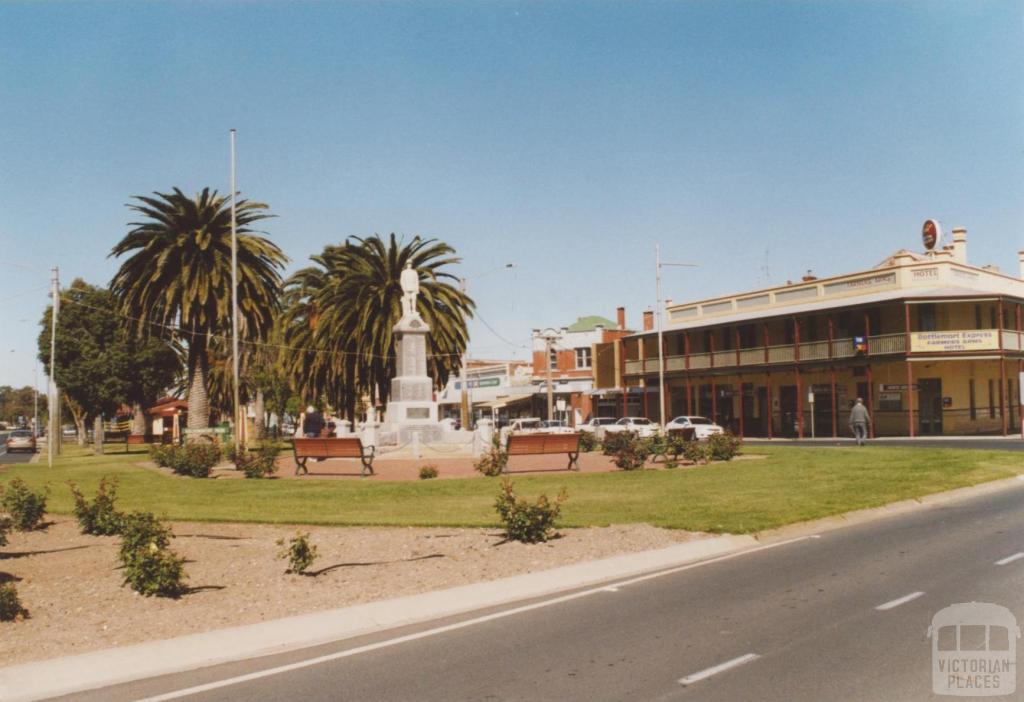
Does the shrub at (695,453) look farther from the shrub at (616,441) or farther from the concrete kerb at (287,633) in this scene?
the concrete kerb at (287,633)

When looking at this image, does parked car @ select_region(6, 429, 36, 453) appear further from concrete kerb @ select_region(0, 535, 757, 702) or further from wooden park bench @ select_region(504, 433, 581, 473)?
concrete kerb @ select_region(0, 535, 757, 702)

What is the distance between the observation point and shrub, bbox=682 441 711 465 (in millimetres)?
24250

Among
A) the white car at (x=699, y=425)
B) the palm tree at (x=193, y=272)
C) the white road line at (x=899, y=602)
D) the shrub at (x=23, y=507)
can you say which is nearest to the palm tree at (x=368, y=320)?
the palm tree at (x=193, y=272)

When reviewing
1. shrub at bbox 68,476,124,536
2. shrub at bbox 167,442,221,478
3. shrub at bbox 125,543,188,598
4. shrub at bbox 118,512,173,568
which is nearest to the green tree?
shrub at bbox 167,442,221,478

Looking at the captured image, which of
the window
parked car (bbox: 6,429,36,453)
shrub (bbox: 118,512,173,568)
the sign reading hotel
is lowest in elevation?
parked car (bbox: 6,429,36,453)

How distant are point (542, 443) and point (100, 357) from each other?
3680 centimetres

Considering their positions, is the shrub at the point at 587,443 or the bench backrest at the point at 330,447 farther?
the shrub at the point at 587,443

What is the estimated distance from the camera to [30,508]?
1443 centimetres

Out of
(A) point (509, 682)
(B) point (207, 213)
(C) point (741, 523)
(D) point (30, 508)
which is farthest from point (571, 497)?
(B) point (207, 213)

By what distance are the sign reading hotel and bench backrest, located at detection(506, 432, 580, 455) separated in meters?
25.0

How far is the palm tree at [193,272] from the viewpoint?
38.1 m

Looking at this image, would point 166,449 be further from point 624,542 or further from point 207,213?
point 624,542

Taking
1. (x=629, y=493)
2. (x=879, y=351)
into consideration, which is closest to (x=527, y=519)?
(x=629, y=493)

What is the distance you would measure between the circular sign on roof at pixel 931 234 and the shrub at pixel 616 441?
98.2 ft
